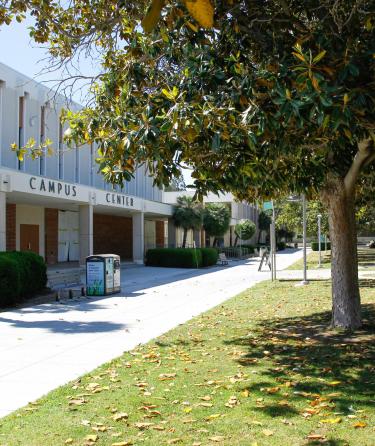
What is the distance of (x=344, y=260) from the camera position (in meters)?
8.84

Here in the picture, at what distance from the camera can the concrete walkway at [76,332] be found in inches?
255

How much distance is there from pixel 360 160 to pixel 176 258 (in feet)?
78.9

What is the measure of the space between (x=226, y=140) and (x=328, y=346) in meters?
3.45

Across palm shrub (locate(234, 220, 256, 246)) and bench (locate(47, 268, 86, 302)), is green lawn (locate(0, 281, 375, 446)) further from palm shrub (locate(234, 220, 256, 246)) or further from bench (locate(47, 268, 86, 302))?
palm shrub (locate(234, 220, 256, 246))

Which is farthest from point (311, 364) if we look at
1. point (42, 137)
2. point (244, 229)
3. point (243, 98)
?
point (244, 229)

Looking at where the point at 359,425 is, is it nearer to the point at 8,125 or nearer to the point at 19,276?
the point at 19,276

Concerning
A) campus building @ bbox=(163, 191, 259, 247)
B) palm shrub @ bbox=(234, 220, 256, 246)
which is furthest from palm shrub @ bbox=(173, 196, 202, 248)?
palm shrub @ bbox=(234, 220, 256, 246)

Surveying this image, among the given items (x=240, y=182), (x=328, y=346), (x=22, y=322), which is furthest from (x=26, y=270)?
(x=328, y=346)

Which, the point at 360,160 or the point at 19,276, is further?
the point at 19,276

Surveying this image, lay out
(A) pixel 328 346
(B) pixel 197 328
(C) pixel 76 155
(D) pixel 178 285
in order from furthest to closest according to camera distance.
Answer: (C) pixel 76 155, (D) pixel 178 285, (B) pixel 197 328, (A) pixel 328 346

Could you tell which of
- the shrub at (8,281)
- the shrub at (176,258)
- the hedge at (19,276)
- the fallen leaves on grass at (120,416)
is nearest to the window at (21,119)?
the hedge at (19,276)

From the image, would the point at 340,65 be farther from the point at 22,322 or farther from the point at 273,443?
the point at 22,322

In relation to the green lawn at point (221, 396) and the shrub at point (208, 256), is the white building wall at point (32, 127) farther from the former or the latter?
the green lawn at point (221, 396)

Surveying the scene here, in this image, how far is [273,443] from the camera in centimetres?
408
